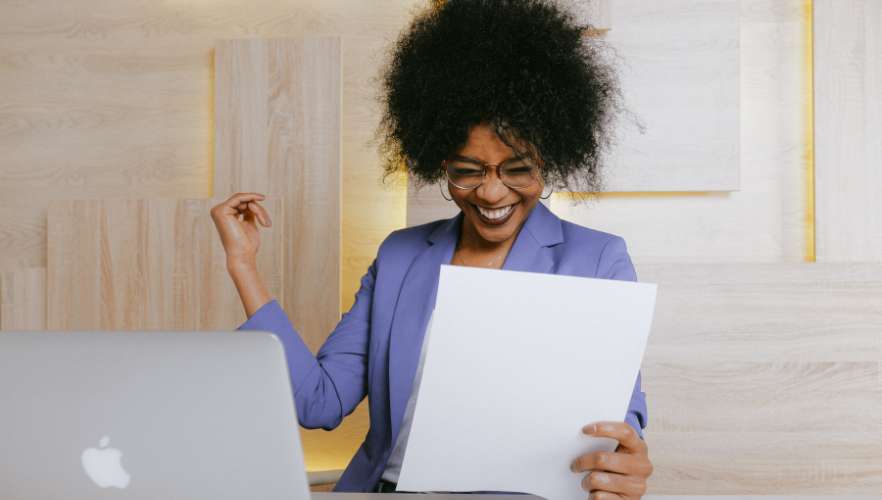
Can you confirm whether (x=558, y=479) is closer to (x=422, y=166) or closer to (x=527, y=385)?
(x=527, y=385)

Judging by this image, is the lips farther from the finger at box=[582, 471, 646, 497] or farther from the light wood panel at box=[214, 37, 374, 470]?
the light wood panel at box=[214, 37, 374, 470]

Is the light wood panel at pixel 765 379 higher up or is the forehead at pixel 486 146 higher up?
the forehead at pixel 486 146

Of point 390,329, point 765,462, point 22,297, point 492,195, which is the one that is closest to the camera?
point 492,195

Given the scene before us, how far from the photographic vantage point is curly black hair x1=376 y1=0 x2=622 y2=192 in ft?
5.45

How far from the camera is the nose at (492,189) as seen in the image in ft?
5.36

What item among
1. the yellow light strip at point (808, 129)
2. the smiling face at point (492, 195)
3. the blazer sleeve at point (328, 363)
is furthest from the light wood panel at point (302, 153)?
the yellow light strip at point (808, 129)

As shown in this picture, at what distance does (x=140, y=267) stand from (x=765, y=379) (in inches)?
74.6

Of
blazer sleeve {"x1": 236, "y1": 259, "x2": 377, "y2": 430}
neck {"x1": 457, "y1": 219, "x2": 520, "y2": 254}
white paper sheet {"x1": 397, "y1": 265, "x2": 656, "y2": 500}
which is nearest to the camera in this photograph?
white paper sheet {"x1": 397, "y1": 265, "x2": 656, "y2": 500}

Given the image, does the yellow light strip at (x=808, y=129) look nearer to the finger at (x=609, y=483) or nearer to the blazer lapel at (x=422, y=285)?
the blazer lapel at (x=422, y=285)

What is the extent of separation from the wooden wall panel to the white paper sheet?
1.41 meters

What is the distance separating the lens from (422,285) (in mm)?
1771

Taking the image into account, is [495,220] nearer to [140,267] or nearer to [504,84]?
[504,84]

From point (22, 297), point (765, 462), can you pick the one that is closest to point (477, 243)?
point (765, 462)

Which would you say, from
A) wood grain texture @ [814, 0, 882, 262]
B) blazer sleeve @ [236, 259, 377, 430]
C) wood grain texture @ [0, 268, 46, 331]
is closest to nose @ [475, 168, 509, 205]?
blazer sleeve @ [236, 259, 377, 430]
